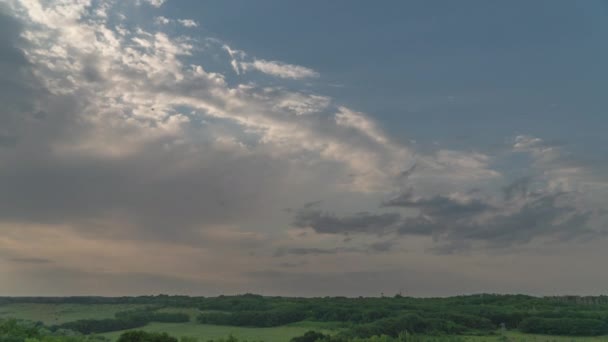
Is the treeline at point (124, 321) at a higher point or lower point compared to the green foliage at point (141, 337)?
higher

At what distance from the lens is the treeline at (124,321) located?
324ft

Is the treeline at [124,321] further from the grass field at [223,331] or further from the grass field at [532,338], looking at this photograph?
the grass field at [532,338]

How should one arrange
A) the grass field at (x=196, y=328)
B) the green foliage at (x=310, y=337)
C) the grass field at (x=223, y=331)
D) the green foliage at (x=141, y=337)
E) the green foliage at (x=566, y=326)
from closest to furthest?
the green foliage at (x=141, y=337), the green foliage at (x=310, y=337), the grass field at (x=196, y=328), the green foliage at (x=566, y=326), the grass field at (x=223, y=331)

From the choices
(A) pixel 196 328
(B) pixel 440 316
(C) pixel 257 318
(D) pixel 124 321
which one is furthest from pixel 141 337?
(D) pixel 124 321

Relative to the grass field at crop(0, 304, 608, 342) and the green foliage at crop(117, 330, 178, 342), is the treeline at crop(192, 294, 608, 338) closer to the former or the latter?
the grass field at crop(0, 304, 608, 342)

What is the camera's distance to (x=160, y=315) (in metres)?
111

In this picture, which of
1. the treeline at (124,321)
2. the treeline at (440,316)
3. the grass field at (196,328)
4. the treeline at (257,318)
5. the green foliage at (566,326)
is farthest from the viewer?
the treeline at (257,318)

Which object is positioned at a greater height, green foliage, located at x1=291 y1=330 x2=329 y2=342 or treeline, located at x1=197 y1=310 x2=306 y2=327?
treeline, located at x1=197 y1=310 x2=306 y2=327

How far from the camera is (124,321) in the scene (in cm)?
10356

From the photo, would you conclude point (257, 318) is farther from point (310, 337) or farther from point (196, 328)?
point (310, 337)


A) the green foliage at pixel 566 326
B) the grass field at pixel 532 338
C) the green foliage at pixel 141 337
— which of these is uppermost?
the green foliage at pixel 566 326

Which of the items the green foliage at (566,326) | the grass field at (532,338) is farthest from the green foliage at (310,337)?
the green foliage at (566,326)

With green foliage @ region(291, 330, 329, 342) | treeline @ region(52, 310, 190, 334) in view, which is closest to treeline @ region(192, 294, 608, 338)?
green foliage @ region(291, 330, 329, 342)

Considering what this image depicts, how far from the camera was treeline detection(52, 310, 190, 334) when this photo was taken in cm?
9881
